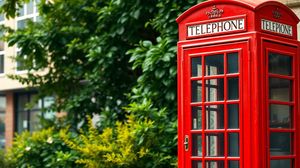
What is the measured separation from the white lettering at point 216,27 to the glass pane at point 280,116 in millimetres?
885

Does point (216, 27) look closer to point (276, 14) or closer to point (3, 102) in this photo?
point (276, 14)

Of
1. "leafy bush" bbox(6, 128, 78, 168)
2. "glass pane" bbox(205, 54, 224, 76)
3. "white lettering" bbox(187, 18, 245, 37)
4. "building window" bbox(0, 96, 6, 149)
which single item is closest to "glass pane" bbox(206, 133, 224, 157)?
"glass pane" bbox(205, 54, 224, 76)

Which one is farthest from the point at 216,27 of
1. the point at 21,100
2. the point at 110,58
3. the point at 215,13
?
the point at 21,100

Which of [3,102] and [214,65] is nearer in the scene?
[214,65]

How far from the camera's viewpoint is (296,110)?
7.74 meters

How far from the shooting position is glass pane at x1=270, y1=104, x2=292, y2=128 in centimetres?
748

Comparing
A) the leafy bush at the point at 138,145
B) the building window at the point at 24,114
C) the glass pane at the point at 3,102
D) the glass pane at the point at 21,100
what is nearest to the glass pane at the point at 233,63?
the leafy bush at the point at 138,145

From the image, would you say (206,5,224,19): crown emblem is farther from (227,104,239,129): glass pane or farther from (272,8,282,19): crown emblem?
(227,104,239,129): glass pane

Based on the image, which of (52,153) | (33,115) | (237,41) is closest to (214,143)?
(237,41)

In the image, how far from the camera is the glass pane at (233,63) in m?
7.42

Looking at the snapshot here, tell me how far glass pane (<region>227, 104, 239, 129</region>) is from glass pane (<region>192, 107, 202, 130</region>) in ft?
1.20

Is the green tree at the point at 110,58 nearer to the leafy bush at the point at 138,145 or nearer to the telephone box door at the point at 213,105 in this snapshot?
the leafy bush at the point at 138,145

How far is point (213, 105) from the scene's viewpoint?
25.1ft

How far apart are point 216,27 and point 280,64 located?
0.77 m
